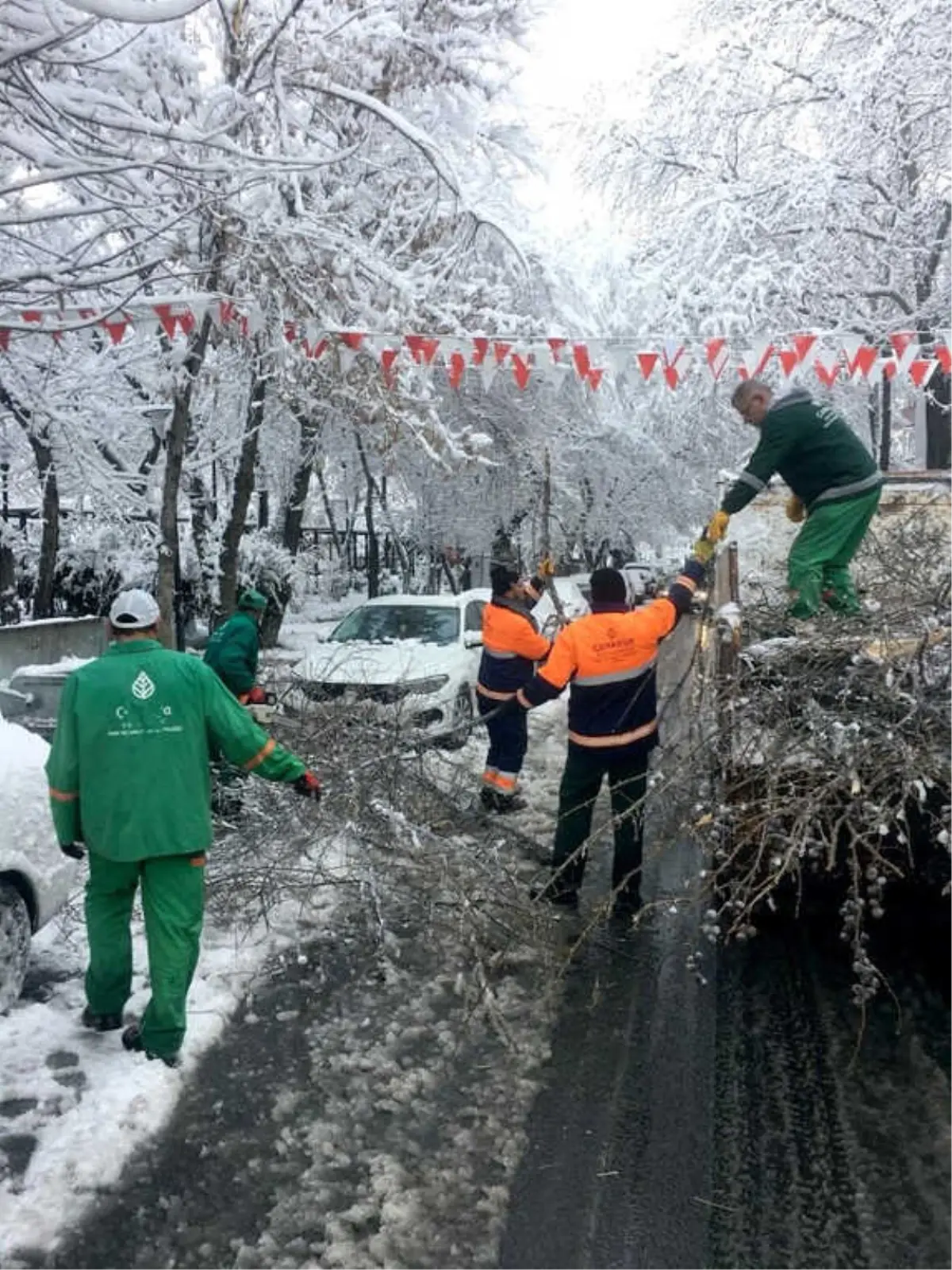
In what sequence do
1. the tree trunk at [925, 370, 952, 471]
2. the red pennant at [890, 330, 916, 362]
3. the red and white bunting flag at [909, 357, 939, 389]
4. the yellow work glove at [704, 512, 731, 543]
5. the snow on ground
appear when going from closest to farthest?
the snow on ground
the yellow work glove at [704, 512, 731, 543]
the red pennant at [890, 330, 916, 362]
the red and white bunting flag at [909, 357, 939, 389]
the tree trunk at [925, 370, 952, 471]

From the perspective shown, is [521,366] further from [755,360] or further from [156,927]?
[156,927]

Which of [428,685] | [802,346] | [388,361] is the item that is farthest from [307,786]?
[802,346]

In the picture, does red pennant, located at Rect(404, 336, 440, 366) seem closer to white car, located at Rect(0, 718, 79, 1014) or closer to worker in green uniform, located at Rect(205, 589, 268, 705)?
worker in green uniform, located at Rect(205, 589, 268, 705)

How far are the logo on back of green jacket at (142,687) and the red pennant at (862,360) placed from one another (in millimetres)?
8409

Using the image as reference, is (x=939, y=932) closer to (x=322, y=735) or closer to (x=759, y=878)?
(x=759, y=878)

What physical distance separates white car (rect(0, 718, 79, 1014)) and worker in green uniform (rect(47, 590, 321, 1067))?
1.34ft

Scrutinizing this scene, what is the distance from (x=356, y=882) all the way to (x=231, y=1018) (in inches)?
41.1

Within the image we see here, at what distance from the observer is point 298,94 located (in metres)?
9.02

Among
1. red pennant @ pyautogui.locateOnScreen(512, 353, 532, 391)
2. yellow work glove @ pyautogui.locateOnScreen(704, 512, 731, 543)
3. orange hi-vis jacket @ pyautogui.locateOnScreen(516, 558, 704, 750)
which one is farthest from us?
red pennant @ pyautogui.locateOnScreen(512, 353, 532, 391)

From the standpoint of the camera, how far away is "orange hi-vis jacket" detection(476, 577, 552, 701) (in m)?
8.29

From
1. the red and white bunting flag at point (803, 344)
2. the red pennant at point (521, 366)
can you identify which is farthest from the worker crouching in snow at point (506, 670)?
the red and white bunting flag at point (803, 344)

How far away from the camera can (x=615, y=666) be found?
5953 mm

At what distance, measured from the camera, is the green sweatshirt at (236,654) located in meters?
7.39

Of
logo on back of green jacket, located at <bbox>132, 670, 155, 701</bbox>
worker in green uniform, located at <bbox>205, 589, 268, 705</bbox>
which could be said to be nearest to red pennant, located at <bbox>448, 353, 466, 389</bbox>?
worker in green uniform, located at <bbox>205, 589, 268, 705</bbox>
